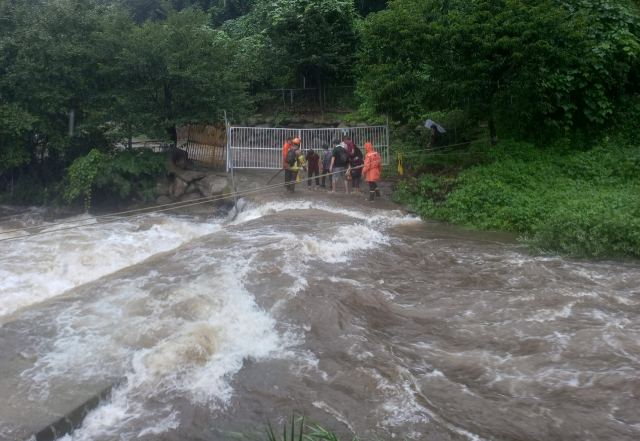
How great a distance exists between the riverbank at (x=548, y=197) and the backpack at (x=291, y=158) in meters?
2.90

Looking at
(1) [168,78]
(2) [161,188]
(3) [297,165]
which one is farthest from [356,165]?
(1) [168,78]

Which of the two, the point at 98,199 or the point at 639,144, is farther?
the point at 98,199

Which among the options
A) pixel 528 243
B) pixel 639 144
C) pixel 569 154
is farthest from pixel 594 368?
pixel 639 144

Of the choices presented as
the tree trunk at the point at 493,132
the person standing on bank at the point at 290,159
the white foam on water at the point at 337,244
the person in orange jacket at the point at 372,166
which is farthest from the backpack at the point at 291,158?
the tree trunk at the point at 493,132

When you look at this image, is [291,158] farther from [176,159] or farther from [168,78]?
[168,78]

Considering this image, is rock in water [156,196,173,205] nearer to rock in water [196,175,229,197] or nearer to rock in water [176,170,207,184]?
rock in water [176,170,207,184]

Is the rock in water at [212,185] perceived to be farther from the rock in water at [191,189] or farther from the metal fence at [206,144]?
the metal fence at [206,144]

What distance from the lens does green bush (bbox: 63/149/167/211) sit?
1502 cm

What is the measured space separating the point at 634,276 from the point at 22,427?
8.23 m

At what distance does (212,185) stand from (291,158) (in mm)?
2698

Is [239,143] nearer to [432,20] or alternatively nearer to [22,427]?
[432,20]

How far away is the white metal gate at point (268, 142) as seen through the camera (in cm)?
1501

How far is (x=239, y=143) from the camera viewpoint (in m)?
15.1

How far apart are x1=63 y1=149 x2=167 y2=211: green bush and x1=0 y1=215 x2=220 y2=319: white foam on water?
8.85 ft
